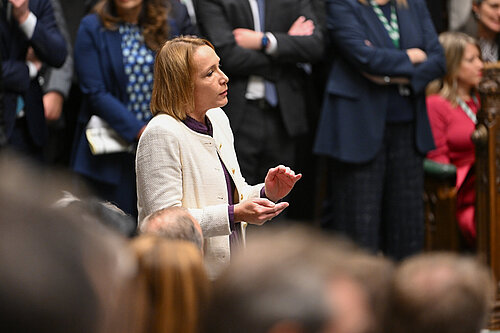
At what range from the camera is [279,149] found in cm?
495

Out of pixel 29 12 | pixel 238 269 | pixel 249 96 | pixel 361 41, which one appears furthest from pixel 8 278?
pixel 361 41

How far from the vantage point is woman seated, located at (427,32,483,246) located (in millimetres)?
5371

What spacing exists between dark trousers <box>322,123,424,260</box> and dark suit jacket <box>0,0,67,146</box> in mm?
1713

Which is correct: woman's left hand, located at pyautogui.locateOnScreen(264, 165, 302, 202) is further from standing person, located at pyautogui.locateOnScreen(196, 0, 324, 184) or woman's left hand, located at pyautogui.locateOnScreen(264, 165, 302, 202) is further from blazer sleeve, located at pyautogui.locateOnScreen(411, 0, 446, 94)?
blazer sleeve, located at pyautogui.locateOnScreen(411, 0, 446, 94)

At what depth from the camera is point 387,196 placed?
17.1ft

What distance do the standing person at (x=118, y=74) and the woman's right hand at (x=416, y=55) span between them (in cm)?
137

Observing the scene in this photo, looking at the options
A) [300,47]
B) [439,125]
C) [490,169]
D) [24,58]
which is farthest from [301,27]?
[24,58]

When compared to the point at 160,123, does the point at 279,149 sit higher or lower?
lower

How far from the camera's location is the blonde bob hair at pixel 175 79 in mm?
3084

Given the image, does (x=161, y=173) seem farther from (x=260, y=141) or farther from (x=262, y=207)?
(x=260, y=141)

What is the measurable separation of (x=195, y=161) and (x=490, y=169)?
2.37 metres

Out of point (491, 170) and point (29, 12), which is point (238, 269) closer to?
point (29, 12)

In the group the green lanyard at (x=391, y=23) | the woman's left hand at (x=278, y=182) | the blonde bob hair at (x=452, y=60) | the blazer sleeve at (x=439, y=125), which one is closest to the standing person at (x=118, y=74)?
the green lanyard at (x=391, y=23)

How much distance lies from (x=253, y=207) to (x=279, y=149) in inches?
81.6
